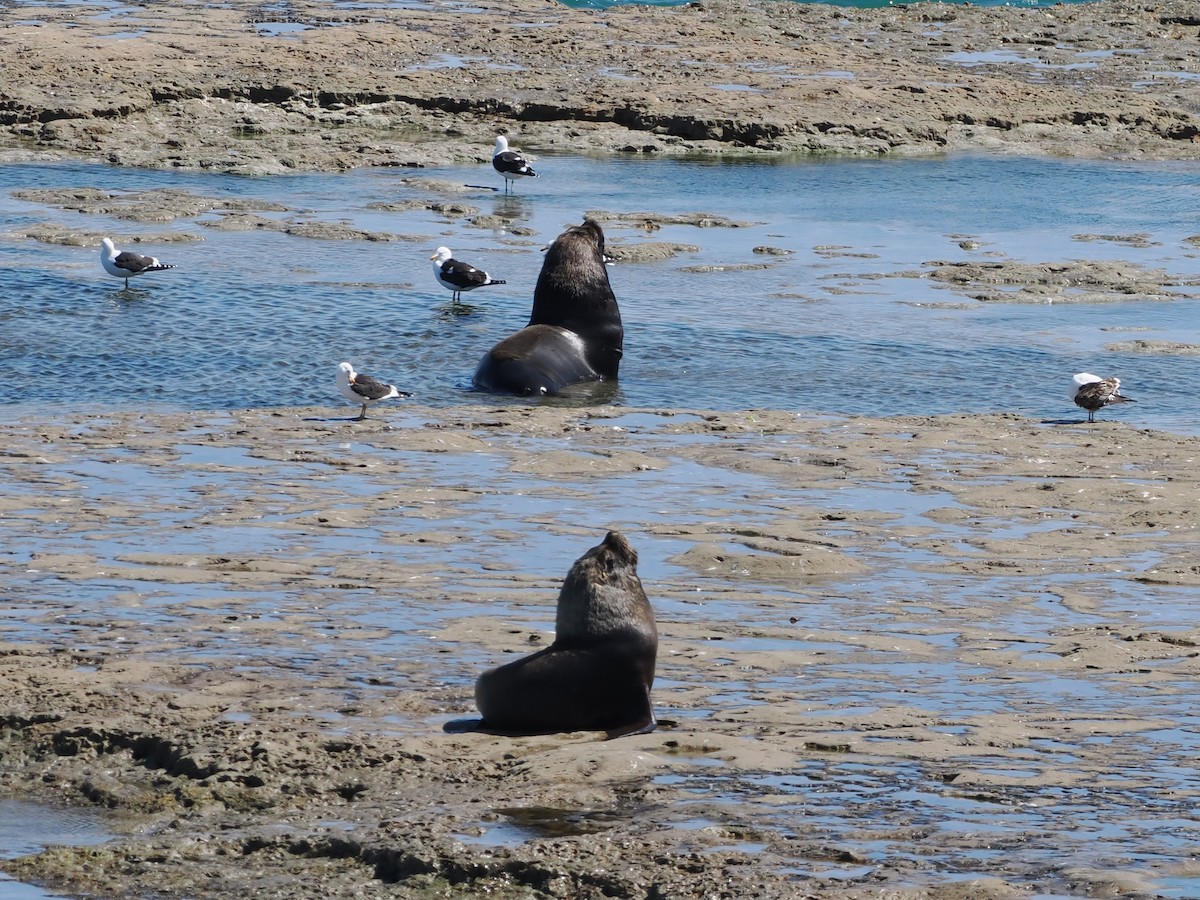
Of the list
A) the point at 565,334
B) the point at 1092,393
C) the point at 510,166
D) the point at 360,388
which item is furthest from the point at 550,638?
the point at 510,166

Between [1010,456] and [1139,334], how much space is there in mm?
4632

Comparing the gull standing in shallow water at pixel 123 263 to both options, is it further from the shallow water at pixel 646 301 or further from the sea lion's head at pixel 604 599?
the sea lion's head at pixel 604 599

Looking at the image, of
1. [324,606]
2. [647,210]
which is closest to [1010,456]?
[324,606]

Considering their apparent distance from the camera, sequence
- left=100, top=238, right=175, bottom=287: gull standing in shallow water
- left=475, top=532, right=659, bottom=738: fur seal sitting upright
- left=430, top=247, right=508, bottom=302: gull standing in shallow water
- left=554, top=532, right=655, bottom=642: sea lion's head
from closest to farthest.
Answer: left=475, top=532, right=659, bottom=738: fur seal sitting upright, left=554, top=532, right=655, bottom=642: sea lion's head, left=100, top=238, right=175, bottom=287: gull standing in shallow water, left=430, top=247, right=508, bottom=302: gull standing in shallow water

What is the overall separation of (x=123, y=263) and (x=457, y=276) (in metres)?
2.66

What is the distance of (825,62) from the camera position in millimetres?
27609

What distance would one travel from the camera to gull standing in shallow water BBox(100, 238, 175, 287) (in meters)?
14.8

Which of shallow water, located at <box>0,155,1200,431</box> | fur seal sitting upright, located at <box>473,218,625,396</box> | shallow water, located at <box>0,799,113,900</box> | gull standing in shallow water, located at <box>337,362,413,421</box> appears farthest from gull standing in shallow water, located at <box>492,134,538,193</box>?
shallow water, located at <box>0,799,113,900</box>

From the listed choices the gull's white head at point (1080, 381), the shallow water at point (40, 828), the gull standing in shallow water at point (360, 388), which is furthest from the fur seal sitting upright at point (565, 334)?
the shallow water at point (40, 828)

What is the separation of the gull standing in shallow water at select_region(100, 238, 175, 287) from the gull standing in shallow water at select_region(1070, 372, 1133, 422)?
7.45 meters

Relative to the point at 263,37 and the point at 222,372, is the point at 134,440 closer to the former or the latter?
the point at 222,372

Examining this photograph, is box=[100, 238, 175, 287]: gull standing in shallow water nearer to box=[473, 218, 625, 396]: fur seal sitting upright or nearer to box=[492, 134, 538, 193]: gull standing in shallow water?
box=[473, 218, 625, 396]: fur seal sitting upright

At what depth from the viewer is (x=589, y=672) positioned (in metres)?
5.96

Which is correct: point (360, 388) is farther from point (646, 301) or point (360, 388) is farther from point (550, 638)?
point (550, 638)
